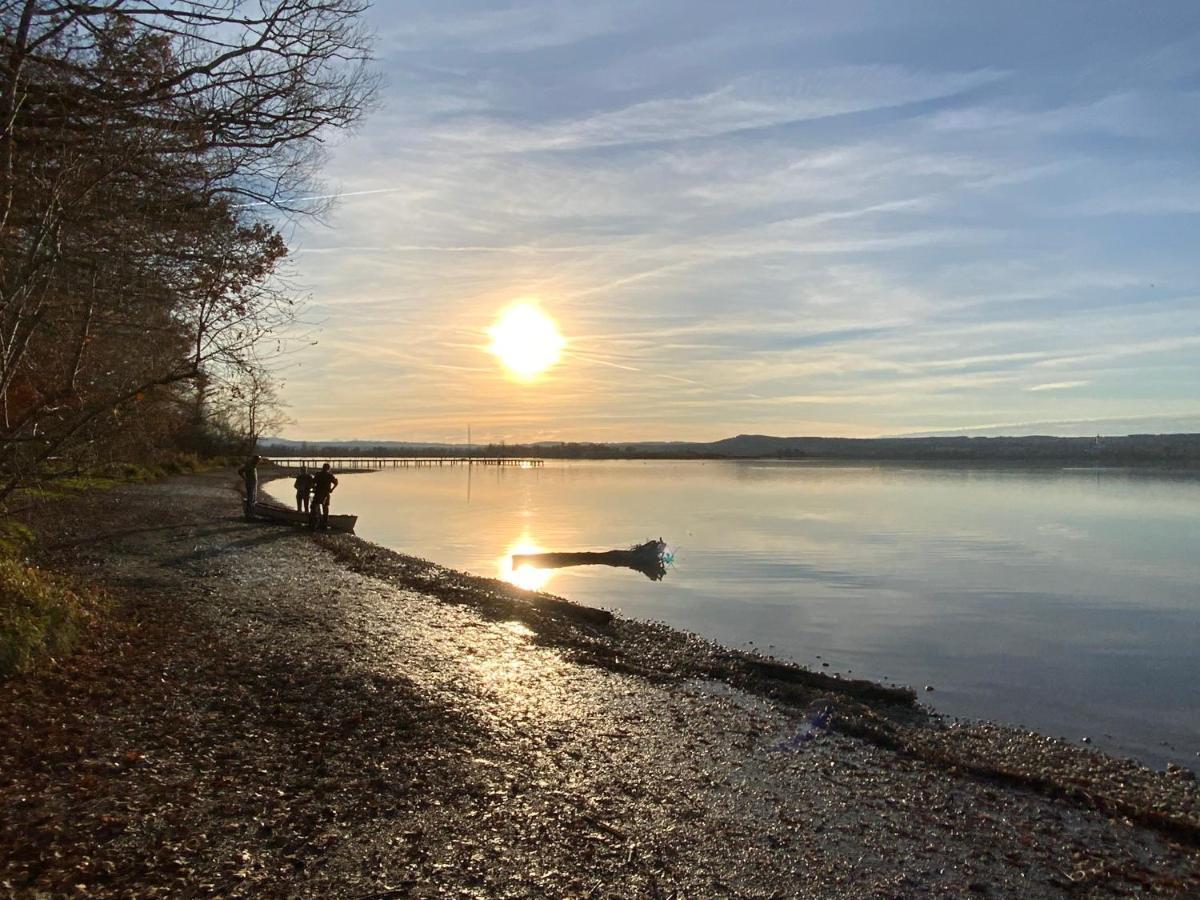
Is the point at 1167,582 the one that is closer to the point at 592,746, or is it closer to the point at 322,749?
the point at 592,746

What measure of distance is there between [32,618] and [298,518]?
72.5 ft

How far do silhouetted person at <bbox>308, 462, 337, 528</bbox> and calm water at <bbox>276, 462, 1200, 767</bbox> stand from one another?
399 centimetres

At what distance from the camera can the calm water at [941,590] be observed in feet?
46.1

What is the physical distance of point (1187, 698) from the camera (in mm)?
13703

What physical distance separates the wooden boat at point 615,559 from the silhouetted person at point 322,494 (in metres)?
6.35

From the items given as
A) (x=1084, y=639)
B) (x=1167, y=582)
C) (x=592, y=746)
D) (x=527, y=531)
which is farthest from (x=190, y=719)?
(x=527, y=531)

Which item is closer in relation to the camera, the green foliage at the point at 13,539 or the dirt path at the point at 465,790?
the dirt path at the point at 465,790

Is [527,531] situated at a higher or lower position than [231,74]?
lower

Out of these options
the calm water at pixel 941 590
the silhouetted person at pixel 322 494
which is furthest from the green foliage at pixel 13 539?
the silhouetted person at pixel 322 494

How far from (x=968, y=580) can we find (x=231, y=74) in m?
24.6

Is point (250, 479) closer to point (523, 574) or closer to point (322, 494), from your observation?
point (322, 494)

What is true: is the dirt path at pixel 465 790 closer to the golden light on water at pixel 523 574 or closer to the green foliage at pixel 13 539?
the green foliage at pixel 13 539

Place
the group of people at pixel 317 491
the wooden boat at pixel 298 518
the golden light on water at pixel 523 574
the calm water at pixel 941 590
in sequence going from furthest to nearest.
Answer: the wooden boat at pixel 298 518
the group of people at pixel 317 491
the golden light on water at pixel 523 574
the calm water at pixel 941 590

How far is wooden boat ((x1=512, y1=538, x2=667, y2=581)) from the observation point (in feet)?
92.7
